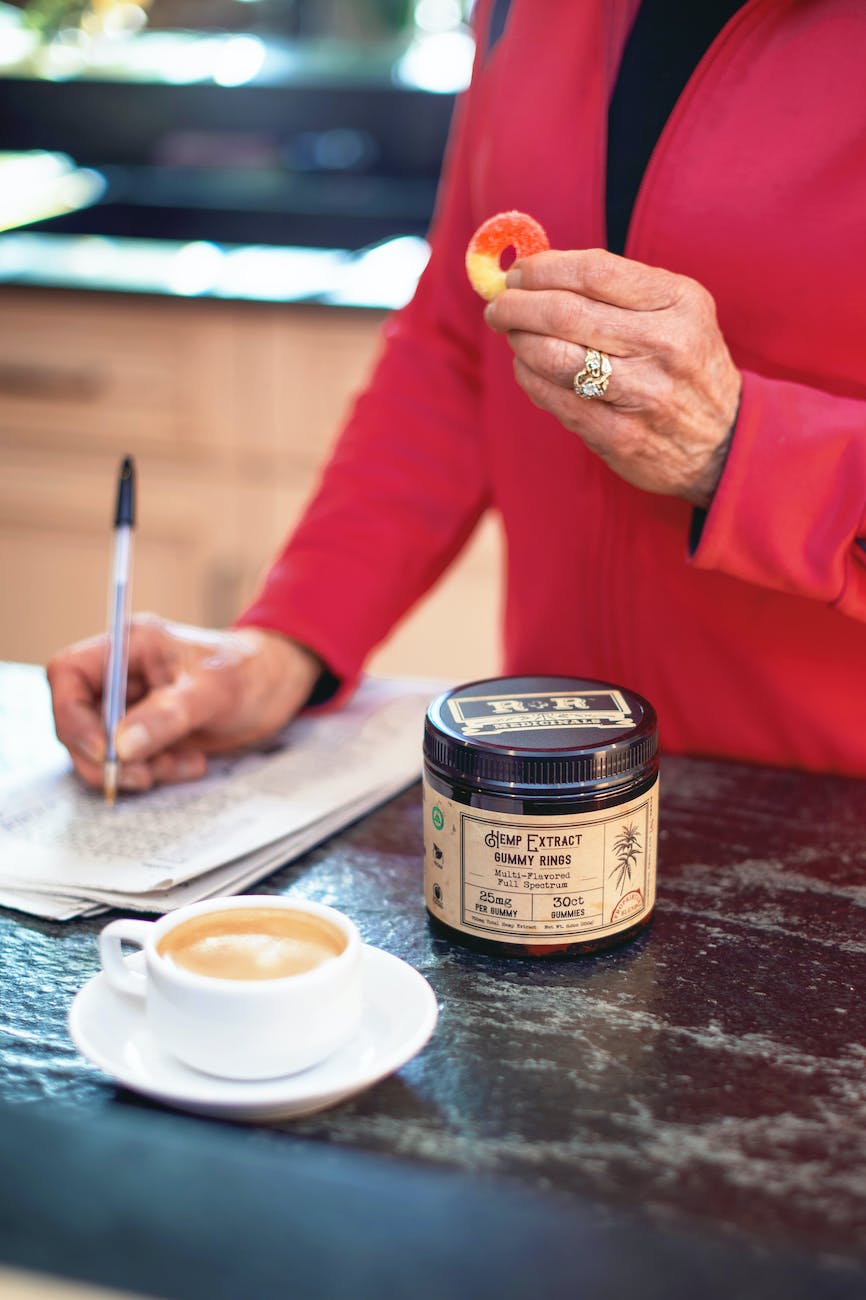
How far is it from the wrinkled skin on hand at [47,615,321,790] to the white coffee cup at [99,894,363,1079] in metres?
0.30

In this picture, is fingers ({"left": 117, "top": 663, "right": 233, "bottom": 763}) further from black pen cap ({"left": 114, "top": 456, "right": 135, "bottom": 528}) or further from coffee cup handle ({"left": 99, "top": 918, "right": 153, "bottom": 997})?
coffee cup handle ({"left": 99, "top": 918, "right": 153, "bottom": 997})

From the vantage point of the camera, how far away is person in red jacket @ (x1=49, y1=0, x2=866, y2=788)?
0.75 metres

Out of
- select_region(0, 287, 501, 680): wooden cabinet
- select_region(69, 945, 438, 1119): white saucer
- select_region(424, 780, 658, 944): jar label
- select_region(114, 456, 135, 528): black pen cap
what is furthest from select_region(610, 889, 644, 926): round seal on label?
select_region(0, 287, 501, 680): wooden cabinet

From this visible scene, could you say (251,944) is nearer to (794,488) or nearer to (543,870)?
(543,870)

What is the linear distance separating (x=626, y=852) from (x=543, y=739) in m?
0.07

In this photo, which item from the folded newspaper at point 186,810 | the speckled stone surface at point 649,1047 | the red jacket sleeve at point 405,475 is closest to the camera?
the speckled stone surface at point 649,1047

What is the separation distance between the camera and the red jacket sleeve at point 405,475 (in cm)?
105

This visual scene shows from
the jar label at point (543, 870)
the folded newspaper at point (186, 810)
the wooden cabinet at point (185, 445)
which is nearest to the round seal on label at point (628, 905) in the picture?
the jar label at point (543, 870)

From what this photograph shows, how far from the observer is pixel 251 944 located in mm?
602

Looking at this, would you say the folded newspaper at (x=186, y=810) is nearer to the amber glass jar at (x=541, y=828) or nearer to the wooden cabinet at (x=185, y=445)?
the amber glass jar at (x=541, y=828)

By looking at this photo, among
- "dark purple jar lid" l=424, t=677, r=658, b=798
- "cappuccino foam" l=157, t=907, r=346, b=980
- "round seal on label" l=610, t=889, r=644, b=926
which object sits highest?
"dark purple jar lid" l=424, t=677, r=658, b=798

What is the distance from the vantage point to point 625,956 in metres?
0.69

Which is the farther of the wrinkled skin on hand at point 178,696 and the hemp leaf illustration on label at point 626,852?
the wrinkled skin on hand at point 178,696

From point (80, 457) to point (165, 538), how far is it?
0.18 m
